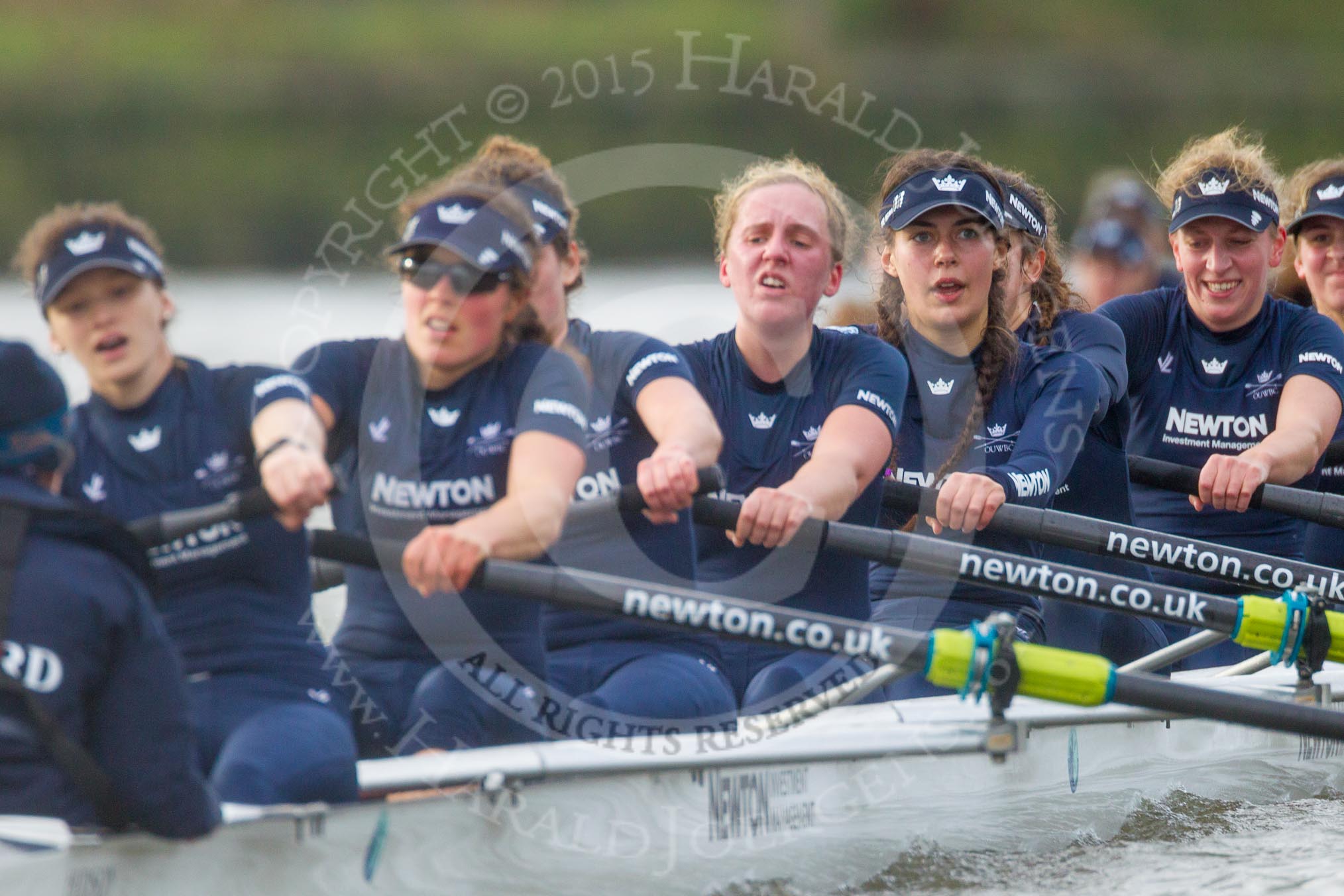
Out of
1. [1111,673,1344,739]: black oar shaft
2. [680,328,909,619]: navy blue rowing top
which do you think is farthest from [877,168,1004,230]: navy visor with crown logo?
[1111,673,1344,739]: black oar shaft

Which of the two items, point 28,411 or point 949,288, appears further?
point 949,288

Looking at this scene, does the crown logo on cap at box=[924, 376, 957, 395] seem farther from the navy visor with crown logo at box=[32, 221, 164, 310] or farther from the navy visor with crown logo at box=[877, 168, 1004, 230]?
the navy visor with crown logo at box=[32, 221, 164, 310]

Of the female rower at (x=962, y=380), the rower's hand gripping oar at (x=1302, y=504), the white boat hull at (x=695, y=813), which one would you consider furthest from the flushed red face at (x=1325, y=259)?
the white boat hull at (x=695, y=813)

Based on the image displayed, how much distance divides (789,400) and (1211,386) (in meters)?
1.78

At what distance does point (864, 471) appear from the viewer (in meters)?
4.15

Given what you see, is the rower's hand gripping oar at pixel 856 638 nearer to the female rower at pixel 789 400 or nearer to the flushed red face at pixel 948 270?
the female rower at pixel 789 400

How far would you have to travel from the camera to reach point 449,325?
140 inches

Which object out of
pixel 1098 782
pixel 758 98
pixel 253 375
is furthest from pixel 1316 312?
pixel 758 98

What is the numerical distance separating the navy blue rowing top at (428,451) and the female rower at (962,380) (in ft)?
4.28

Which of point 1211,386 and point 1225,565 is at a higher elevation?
point 1211,386

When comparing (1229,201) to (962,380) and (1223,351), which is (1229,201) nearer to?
(1223,351)

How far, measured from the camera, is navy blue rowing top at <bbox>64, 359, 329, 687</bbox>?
10.7ft

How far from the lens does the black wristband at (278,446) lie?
128 inches

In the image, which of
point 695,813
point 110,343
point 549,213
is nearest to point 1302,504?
point 695,813
